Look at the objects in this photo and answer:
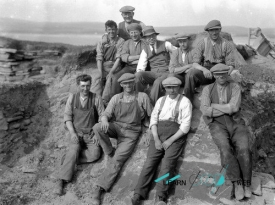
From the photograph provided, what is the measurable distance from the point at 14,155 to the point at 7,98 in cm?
174

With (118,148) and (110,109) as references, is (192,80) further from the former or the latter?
(118,148)

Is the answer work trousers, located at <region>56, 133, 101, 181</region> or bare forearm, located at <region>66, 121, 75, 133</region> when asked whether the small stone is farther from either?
bare forearm, located at <region>66, 121, 75, 133</region>

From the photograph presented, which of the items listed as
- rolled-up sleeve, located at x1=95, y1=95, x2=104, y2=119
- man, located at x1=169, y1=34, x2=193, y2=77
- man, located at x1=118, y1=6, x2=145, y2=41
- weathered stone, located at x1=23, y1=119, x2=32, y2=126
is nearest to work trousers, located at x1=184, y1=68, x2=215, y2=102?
man, located at x1=169, y1=34, x2=193, y2=77

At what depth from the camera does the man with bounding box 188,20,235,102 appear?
5.77m

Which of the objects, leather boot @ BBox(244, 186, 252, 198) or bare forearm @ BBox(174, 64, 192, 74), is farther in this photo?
bare forearm @ BBox(174, 64, 192, 74)

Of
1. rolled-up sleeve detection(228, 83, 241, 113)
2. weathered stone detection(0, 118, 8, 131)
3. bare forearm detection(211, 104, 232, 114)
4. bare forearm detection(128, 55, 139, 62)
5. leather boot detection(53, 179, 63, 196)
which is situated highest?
bare forearm detection(128, 55, 139, 62)

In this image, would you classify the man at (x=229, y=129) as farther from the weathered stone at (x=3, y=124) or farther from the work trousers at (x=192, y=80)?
the weathered stone at (x=3, y=124)

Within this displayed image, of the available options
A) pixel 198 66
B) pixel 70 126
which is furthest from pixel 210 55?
pixel 70 126

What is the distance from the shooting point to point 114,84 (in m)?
6.52

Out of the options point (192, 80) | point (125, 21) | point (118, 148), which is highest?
point (125, 21)

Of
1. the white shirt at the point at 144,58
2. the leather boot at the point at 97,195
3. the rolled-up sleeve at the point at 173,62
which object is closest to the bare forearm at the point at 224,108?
the rolled-up sleeve at the point at 173,62

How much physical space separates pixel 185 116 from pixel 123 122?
46.8 inches

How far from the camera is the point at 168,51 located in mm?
6539

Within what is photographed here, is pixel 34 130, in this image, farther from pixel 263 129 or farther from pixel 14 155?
pixel 263 129
